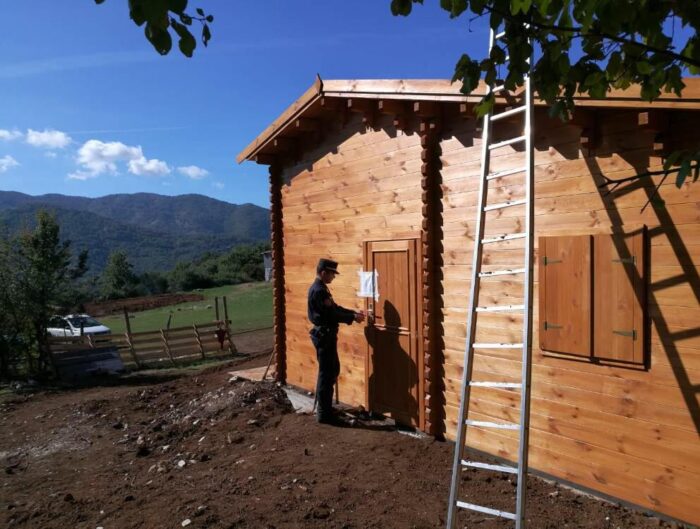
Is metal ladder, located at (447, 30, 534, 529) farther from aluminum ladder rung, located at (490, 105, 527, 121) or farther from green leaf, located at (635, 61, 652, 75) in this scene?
green leaf, located at (635, 61, 652, 75)

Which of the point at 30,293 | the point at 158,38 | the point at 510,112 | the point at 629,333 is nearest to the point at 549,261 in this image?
the point at 629,333

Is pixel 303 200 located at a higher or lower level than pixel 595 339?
higher

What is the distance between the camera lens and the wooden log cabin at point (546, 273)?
459 cm

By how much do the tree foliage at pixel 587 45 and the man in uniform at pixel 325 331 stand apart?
201 inches

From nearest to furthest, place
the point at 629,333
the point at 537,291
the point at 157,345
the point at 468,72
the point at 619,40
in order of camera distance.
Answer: the point at 619,40 < the point at 468,72 < the point at 629,333 < the point at 537,291 < the point at 157,345

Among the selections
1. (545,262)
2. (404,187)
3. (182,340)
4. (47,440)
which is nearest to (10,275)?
(182,340)

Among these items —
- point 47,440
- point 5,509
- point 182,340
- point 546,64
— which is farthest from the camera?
point 182,340

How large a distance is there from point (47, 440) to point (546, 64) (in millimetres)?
9533

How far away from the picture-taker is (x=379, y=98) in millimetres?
7234

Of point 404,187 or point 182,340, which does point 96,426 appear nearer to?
point 404,187

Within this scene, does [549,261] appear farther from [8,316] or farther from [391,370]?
[8,316]

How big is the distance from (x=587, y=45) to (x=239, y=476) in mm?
5682

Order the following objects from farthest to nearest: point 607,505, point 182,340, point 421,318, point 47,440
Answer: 1. point 182,340
2. point 47,440
3. point 421,318
4. point 607,505

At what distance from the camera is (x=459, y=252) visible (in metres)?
6.52
